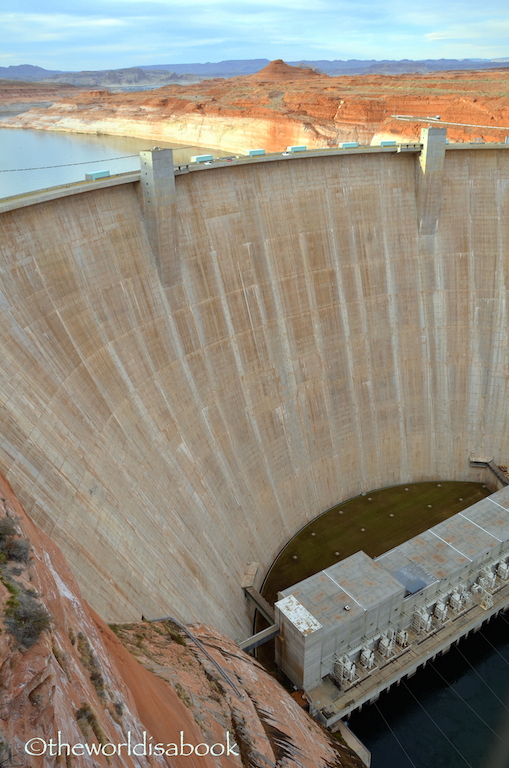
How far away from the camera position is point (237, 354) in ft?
83.4

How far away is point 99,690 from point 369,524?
19980 mm

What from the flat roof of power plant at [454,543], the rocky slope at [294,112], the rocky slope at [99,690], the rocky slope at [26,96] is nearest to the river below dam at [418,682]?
the flat roof of power plant at [454,543]

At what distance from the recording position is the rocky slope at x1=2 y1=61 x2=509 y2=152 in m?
62.8

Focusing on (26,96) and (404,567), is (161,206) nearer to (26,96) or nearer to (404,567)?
(404,567)

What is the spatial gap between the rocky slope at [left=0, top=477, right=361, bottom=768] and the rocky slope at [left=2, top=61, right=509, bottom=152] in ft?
171

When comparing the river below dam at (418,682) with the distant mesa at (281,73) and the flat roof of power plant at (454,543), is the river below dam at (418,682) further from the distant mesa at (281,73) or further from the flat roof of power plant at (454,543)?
the distant mesa at (281,73)

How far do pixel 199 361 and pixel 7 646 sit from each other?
16.7 meters

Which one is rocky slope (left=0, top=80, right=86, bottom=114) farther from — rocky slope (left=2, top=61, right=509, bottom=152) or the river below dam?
the river below dam

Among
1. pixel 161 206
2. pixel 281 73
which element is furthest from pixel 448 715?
pixel 281 73

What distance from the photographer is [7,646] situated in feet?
26.2

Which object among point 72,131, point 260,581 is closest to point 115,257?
point 260,581

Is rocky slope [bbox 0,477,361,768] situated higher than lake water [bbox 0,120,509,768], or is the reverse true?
rocky slope [bbox 0,477,361,768]

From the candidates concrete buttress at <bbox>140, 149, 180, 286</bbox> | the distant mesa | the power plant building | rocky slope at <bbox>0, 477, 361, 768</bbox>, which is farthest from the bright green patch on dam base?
the distant mesa

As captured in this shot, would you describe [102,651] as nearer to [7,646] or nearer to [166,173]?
[7,646]
